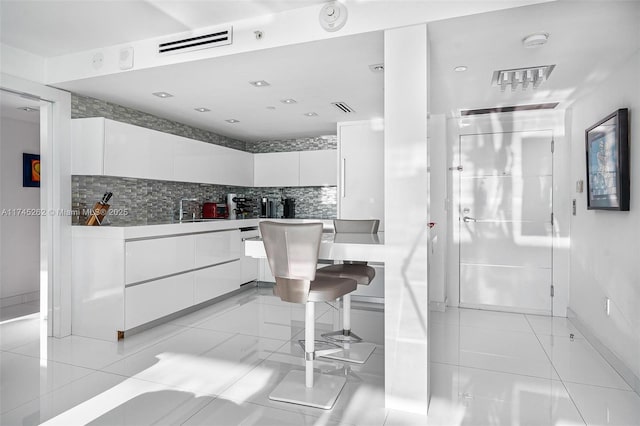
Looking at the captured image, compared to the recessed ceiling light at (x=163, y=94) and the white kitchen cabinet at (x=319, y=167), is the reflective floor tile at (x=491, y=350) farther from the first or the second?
the recessed ceiling light at (x=163, y=94)

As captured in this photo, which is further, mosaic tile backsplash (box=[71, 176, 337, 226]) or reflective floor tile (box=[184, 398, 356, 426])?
mosaic tile backsplash (box=[71, 176, 337, 226])

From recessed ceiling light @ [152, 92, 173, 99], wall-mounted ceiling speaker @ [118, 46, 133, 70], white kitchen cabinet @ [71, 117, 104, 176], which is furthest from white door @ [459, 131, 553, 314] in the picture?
white kitchen cabinet @ [71, 117, 104, 176]

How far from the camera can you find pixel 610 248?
9.74 ft

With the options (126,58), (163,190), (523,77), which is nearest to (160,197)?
(163,190)

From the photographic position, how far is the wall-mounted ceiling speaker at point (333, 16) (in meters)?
2.34

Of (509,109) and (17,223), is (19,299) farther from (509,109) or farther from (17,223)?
(509,109)

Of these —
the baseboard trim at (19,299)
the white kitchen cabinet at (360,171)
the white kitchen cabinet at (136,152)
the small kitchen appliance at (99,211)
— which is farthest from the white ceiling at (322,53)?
the baseboard trim at (19,299)

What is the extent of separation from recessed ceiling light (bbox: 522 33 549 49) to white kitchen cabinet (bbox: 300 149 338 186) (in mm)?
3163

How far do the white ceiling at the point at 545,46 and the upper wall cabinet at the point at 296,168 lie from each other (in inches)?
86.1

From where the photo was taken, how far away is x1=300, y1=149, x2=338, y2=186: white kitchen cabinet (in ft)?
17.8

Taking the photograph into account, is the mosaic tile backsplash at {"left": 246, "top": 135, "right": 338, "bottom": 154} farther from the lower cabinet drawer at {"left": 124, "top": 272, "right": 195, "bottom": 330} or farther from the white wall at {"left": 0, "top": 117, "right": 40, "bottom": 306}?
the white wall at {"left": 0, "top": 117, "right": 40, "bottom": 306}

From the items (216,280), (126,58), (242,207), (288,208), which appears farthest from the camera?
(288,208)

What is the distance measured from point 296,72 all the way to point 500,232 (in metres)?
2.97

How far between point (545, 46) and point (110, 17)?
2.92 m
